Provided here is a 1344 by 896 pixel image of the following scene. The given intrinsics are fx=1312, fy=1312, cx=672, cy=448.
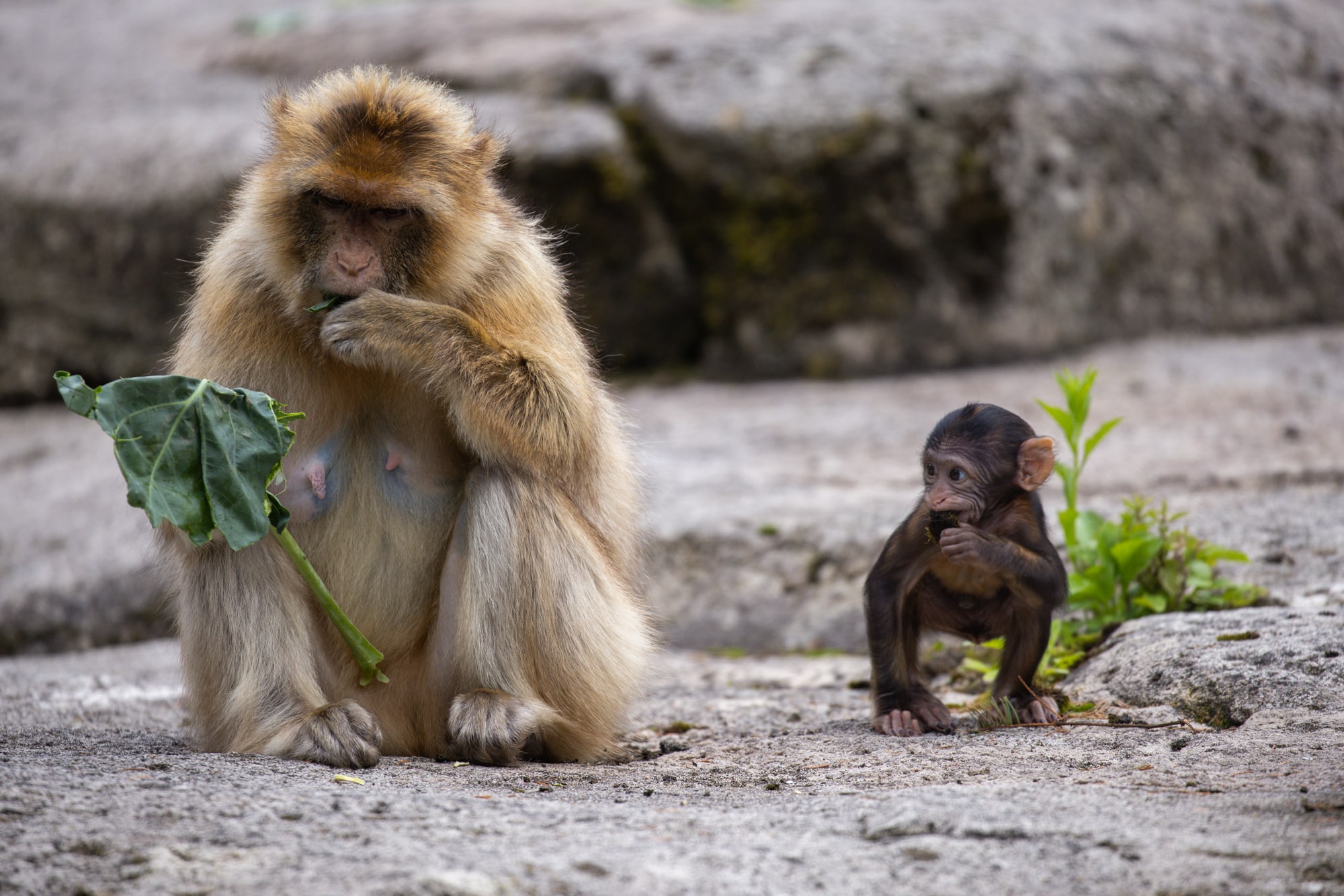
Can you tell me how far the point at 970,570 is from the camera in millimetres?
4168

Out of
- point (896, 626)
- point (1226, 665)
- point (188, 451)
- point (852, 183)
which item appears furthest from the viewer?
point (852, 183)

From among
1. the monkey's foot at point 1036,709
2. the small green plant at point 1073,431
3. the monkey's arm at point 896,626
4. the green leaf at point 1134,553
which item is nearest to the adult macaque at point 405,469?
the monkey's arm at point 896,626

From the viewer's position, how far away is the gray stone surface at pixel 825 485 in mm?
6117

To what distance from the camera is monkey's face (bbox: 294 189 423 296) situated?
3930mm

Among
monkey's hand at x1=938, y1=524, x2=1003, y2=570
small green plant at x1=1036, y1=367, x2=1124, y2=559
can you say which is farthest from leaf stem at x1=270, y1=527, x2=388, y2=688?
small green plant at x1=1036, y1=367, x2=1124, y2=559

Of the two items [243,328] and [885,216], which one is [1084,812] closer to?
[243,328]

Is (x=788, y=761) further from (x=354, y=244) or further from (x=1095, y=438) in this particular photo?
(x=354, y=244)

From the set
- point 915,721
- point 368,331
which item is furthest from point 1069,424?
point 368,331

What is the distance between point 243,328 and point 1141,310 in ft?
23.9

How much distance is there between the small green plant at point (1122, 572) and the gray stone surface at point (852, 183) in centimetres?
454

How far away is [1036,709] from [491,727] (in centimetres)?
170

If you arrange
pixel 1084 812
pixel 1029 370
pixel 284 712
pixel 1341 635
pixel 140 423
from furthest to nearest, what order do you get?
1. pixel 1029 370
2. pixel 1341 635
3. pixel 284 712
4. pixel 140 423
5. pixel 1084 812

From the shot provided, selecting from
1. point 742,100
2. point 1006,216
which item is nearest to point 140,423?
point 742,100

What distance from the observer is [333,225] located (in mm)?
3979
